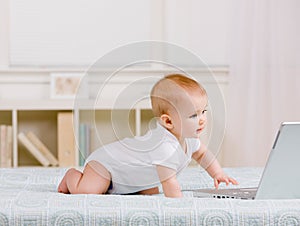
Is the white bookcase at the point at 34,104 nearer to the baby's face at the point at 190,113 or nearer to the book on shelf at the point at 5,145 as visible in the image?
the book on shelf at the point at 5,145

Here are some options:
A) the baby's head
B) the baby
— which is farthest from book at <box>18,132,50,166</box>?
the baby's head

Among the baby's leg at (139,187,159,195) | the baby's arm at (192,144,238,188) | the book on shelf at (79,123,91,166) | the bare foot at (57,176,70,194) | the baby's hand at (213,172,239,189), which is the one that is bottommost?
the book on shelf at (79,123,91,166)

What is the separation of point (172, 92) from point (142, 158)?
0.19m

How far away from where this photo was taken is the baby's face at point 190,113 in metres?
1.63

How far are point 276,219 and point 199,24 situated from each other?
245cm

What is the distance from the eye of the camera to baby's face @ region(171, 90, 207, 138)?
5.34 feet

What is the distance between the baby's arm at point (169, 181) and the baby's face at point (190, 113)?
→ 0.10 metres

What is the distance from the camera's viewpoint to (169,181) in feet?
5.37

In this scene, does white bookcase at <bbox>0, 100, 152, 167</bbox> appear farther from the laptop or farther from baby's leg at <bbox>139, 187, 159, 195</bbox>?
the laptop

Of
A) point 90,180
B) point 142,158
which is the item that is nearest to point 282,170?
point 142,158

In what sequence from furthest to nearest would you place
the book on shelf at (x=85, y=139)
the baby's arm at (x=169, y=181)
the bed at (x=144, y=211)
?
the book on shelf at (x=85, y=139) → the baby's arm at (x=169, y=181) → the bed at (x=144, y=211)

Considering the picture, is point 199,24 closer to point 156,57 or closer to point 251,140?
point 156,57

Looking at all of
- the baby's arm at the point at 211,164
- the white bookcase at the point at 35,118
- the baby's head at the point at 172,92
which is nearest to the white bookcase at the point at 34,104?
the white bookcase at the point at 35,118

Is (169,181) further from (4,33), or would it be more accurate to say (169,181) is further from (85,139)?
(4,33)
